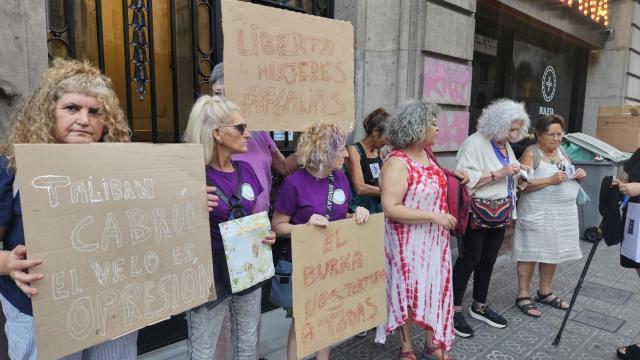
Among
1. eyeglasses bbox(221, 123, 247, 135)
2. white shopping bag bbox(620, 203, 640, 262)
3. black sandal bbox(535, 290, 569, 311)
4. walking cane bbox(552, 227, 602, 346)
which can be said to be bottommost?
black sandal bbox(535, 290, 569, 311)

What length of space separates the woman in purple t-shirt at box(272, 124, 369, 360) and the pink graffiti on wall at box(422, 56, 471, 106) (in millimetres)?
3010

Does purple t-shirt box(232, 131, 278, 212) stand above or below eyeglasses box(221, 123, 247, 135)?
below

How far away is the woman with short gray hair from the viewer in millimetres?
2836

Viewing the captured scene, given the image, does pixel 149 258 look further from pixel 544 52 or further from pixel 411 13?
pixel 544 52

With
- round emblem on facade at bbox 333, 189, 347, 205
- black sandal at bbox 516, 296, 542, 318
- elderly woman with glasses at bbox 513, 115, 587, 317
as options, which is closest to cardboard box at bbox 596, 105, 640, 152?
elderly woman with glasses at bbox 513, 115, 587, 317

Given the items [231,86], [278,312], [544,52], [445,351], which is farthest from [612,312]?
[544,52]

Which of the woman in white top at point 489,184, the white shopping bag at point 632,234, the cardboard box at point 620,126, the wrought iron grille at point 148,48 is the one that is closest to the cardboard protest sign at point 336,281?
the woman in white top at point 489,184

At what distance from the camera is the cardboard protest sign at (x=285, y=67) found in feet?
7.61

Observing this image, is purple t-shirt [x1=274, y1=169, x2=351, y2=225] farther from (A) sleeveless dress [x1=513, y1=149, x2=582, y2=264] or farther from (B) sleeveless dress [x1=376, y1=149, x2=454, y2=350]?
(A) sleeveless dress [x1=513, y1=149, x2=582, y2=264]

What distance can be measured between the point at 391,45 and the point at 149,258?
4058 millimetres

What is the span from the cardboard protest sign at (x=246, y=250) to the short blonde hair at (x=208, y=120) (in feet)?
1.19

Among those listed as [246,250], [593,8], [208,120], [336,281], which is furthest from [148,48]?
[593,8]

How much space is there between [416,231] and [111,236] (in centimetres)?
196

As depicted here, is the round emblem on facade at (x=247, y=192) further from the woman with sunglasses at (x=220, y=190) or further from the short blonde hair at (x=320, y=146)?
the short blonde hair at (x=320, y=146)
